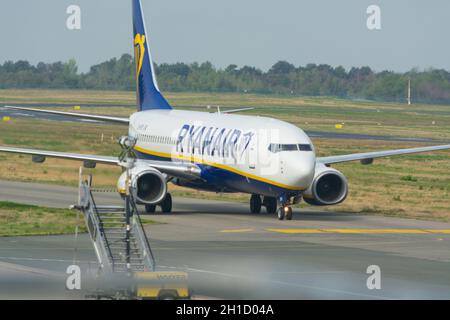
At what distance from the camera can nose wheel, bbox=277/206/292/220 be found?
1764 inches

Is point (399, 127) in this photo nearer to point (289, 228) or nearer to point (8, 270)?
point (289, 228)

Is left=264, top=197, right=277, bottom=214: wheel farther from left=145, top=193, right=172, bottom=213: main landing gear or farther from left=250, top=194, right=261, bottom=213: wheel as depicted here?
left=145, top=193, right=172, bottom=213: main landing gear

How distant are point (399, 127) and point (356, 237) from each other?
92.9 metres

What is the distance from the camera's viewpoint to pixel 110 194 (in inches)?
2219

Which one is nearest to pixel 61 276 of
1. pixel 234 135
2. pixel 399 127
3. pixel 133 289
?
pixel 133 289

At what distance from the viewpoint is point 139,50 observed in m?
56.7

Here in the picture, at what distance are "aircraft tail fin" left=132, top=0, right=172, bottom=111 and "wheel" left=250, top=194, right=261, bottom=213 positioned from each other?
9.10m

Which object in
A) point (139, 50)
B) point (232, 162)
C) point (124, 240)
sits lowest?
point (124, 240)

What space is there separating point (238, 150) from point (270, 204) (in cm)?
407

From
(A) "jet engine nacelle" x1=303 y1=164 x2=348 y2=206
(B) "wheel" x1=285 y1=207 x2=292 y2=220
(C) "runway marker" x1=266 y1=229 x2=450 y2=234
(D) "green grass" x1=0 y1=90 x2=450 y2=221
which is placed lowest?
(D) "green grass" x1=0 y1=90 x2=450 y2=221

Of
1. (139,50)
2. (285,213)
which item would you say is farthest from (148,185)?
(139,50)

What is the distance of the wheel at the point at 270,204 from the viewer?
48375 millimetres

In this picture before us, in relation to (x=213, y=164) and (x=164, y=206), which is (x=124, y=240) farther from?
(x=164, y=206)

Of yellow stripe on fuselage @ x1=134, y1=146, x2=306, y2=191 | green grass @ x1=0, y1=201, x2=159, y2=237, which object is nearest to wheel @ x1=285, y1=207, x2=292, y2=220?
yellow stripe on fuselage @ x1=134, y1=146, x2=306, y2=191
